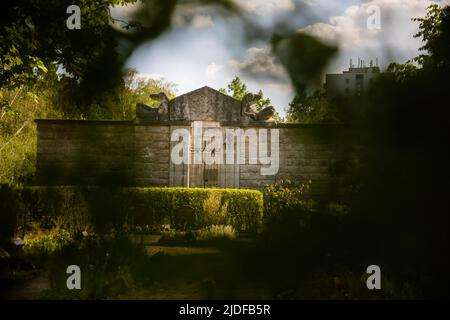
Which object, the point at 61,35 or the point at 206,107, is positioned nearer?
the point at 61,35

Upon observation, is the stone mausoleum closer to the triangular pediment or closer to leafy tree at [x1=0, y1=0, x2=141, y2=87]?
the triangular pediment

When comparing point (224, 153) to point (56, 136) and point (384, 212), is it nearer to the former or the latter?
point (56, 136)

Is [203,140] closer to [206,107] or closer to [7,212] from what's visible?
[206,107]

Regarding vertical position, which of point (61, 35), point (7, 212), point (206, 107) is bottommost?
point (7, 212)

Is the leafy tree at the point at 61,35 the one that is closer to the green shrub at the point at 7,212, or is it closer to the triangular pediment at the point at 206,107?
the green shrub at the point at 7,212

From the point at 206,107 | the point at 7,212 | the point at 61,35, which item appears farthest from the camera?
the point at 206,107

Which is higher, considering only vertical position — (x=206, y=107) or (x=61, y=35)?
(x=206, y=107)

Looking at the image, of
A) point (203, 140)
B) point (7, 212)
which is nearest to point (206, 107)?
point (203, 140)

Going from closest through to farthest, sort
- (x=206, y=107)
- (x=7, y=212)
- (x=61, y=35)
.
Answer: (x=61, y=35) < (x=7, y=212) < (x=206, y=107)

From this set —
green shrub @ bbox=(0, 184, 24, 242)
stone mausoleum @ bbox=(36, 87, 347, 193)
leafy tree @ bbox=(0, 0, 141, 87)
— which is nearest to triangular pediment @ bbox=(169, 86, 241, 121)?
stone mausoleum @ bbox=(36, 87, 347, 193)

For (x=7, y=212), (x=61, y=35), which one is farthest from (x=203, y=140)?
(x=61, y=35)

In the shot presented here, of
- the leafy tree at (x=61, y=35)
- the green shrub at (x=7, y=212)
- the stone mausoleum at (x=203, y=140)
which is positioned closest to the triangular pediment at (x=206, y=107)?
the stone mausoleum at (x=203, y=140)

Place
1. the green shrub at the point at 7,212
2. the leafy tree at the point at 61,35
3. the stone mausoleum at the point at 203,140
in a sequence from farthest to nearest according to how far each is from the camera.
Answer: the stone mausoleum at the point at 203,140 < the green shrub at the point at 7,212 < the leafy tree at the point at 61,35

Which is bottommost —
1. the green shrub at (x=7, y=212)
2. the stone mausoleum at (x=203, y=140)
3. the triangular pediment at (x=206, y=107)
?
the green shrub at (x=7, y=212)
